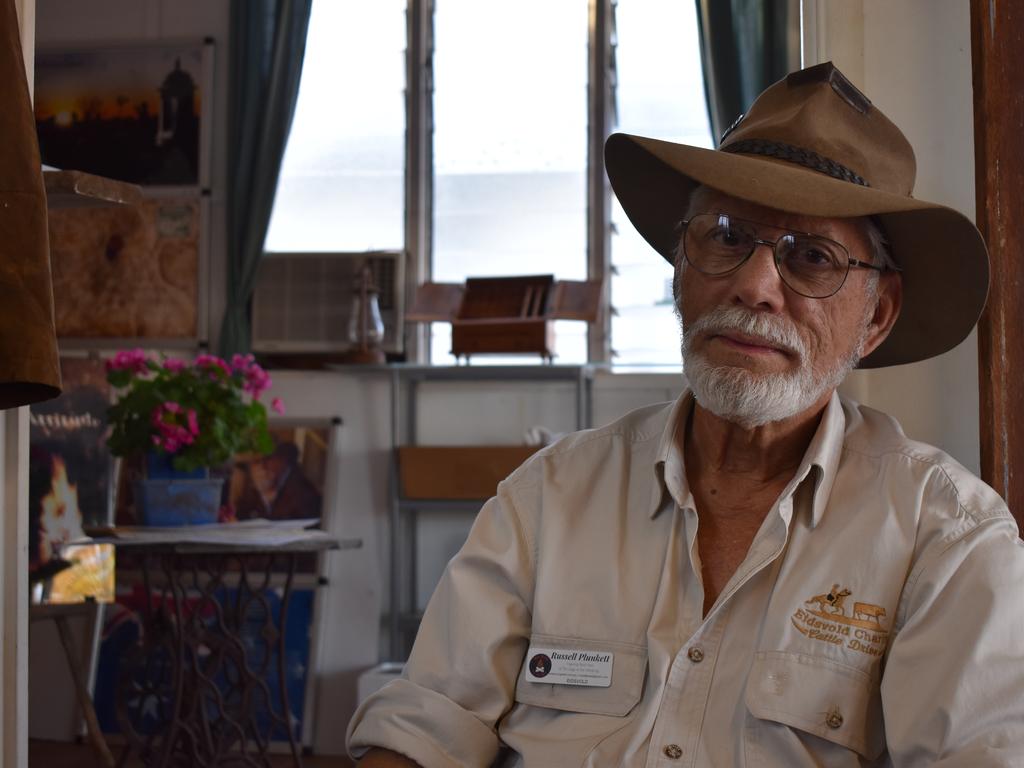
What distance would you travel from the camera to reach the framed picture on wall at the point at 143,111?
4730 millimetres

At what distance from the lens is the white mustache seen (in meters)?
1.52

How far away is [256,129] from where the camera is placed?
4672 millimetres

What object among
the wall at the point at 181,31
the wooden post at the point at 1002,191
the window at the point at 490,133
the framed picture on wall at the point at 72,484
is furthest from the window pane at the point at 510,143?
the wooden post at the point at 1002,191

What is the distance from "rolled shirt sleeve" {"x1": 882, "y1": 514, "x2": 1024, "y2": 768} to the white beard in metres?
0.27

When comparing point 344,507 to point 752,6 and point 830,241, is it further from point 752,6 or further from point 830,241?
point 830,241

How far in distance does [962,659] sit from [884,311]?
0.57 metres

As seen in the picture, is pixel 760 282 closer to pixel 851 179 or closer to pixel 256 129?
pixel 851 179

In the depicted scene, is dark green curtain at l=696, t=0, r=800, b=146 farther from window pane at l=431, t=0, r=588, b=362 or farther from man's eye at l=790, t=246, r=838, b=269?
man's eye at l=790, t=246, r=838, b=269

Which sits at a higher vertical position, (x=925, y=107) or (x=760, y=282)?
(x=925, y=107)

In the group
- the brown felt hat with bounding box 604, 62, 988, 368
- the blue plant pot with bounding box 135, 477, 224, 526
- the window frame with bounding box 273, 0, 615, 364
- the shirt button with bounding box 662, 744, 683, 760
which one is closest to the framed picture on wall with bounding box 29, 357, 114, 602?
the window frame with bounding box 273, 0, 615, 364

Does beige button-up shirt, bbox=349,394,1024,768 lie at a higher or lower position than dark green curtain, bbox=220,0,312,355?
lower

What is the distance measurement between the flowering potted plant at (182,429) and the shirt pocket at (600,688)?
1952 millimetres

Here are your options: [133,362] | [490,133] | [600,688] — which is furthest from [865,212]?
[490,133]

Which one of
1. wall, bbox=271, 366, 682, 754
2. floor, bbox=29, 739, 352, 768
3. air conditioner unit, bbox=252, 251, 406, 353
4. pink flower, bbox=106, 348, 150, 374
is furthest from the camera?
air conditioner unit, bbox=252, 251, 406, 353
